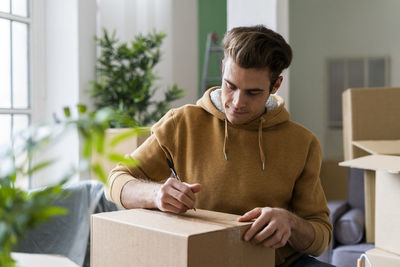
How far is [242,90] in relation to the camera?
1.30 meters

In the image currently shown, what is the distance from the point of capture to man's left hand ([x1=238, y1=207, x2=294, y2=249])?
992 mm

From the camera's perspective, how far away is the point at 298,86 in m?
5.02

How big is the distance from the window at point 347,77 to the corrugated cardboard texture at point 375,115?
2.34 metres

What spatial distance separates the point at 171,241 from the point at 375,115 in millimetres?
1959

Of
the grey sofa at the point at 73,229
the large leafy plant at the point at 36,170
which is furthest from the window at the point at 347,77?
the large leafy plant at the point at 36,170

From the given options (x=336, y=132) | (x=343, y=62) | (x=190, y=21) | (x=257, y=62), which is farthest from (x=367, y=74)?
(x=257, y=62)

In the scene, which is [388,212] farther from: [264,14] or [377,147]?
[264,14]

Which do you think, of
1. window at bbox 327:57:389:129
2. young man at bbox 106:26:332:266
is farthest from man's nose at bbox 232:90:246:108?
window at bbox 327:57:389:129

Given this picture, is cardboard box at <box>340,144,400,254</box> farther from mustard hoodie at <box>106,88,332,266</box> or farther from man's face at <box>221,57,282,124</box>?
man's face at <box>221,57,282,124</box>

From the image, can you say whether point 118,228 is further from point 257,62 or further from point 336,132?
point 336,132

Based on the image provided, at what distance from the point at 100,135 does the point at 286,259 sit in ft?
3.54

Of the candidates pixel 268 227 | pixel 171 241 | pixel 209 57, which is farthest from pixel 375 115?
pixel 171 241

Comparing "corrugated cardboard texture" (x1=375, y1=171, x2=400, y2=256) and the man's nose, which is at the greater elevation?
the man's nose

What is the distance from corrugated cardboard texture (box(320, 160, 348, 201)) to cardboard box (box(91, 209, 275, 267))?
2378 mm
